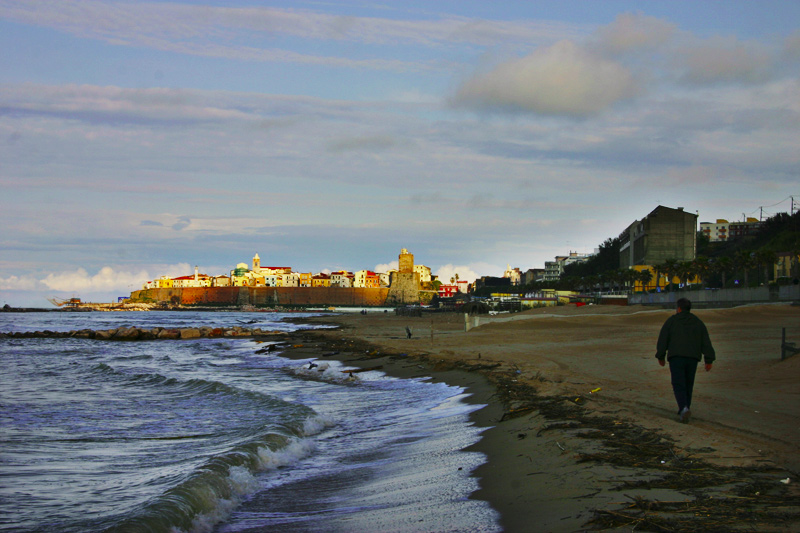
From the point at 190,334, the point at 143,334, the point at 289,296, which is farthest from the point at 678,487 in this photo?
the point at 289,296

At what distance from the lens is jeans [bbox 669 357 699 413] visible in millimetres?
7785

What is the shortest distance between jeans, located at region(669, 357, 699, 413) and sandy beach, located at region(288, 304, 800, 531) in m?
0.25

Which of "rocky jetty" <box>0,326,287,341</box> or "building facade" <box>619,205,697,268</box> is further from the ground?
"building facade" <box>619,205,697,268</box>

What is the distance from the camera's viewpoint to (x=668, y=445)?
640cm

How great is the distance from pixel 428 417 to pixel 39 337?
150 ft

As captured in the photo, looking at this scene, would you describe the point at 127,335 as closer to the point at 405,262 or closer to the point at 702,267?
the point at 702,267

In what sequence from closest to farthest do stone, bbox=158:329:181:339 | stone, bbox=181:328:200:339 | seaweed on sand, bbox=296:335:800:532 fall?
seaweed on sand, bbox=296:335:800:532 < stone, bbox=158:329:181:339 < stone, bbox=181:328:200:339

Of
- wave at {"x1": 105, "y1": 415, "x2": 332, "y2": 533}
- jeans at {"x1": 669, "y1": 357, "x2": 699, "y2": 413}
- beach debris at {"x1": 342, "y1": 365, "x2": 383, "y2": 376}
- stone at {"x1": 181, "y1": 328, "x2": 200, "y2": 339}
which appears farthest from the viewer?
stone at {"x1": 181, "y1": 328, "x2": 200, "y2": 339}

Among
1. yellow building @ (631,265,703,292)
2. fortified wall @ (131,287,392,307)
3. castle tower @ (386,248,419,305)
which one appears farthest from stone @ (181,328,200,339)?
fortified wall @ (131,287,392,307)

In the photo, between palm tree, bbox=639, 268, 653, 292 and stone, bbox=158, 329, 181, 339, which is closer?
stone, bbox=158, 329, 181, 339

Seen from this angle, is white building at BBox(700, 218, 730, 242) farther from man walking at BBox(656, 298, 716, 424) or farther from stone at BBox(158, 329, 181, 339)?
man walking at BBox(656, 298, 716, 424)

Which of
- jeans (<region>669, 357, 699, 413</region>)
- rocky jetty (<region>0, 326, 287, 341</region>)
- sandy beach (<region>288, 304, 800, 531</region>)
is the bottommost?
rocky jetty (<region>0, 326, 287, 341</region>)

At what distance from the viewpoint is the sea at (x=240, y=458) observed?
232 inches

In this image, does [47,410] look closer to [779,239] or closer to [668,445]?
[668,445]
